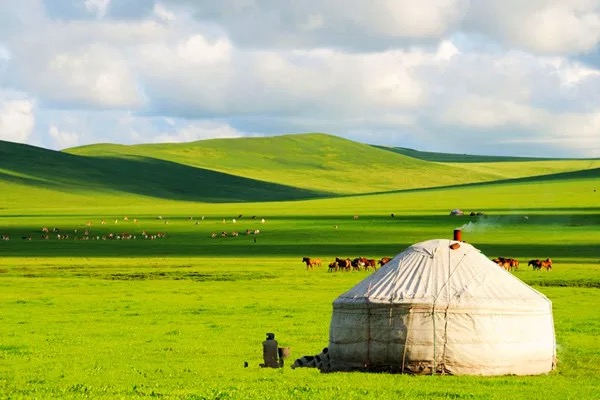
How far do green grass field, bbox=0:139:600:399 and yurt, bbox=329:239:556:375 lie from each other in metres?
0.53

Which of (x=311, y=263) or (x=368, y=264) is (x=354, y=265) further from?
(x=311, y=263)

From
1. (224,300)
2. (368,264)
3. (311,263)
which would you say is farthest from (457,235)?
(311,263)

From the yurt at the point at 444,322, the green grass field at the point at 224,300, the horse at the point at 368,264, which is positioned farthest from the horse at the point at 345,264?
the yurt at the point at 444,322

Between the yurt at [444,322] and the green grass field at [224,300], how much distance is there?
532mm

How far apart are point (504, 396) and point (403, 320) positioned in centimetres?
314

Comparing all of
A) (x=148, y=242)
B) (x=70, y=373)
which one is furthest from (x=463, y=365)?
(x=148, y=242)

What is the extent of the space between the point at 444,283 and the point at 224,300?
17929 mm

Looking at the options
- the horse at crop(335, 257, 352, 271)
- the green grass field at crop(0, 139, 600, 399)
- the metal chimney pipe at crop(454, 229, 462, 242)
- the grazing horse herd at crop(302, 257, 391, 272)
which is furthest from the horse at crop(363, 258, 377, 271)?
the metal chimney pipe at crop(454, 229, 462, 242)

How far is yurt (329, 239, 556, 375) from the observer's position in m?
20.2

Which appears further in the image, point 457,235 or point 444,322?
point 457,235

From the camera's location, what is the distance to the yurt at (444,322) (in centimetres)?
2017

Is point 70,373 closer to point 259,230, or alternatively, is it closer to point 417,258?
point 417,258

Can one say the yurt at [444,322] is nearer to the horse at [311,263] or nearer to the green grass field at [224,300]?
the green grass field at [224,300]

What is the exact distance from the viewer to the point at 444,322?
20141 mm
